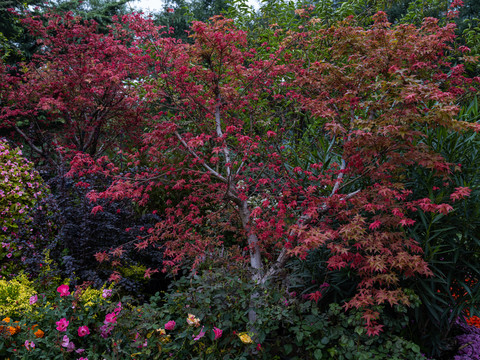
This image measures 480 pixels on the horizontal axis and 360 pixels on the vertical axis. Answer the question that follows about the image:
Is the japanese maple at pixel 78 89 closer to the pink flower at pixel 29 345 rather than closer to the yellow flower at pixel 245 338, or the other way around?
the pink flower at pixel 29 345

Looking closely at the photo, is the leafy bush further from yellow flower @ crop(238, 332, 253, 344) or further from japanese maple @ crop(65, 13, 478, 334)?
yellow flower @ crop(238, 332, 253, 344)

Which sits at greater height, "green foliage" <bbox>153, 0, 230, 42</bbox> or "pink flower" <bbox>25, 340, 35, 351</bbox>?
"green foliage" <bbox>153, 0, 230, 42</bbox>

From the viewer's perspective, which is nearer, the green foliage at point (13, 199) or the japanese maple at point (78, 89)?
the green foliage at point (13, 199)

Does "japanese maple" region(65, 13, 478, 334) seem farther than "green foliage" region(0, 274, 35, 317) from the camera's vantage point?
No

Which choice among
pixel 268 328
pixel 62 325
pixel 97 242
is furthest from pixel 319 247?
pixel 97 242

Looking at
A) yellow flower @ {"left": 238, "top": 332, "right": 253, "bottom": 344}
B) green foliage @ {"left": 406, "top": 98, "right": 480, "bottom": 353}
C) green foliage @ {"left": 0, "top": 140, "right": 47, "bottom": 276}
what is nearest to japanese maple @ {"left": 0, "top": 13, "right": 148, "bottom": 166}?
green foliage @ {"left": 0, "top": 140, "right": 47, "bottom": 276}

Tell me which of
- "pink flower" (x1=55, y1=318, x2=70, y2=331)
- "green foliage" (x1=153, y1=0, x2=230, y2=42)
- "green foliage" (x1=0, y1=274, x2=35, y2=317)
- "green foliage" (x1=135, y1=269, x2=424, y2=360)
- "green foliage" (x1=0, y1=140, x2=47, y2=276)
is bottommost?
"green foliage" (x1=135, y1=269, x2=424, y2=360)

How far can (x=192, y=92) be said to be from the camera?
13.4 ft

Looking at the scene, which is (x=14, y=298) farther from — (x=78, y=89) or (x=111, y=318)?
(x=78, y=89)

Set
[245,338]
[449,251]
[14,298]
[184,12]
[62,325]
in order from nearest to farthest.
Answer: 1. [245,338]
2. [62,325]
3. [449,251]
4. [14,298]
5. [184,12]

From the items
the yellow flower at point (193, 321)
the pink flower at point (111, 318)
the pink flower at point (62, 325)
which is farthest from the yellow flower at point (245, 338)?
the pink flower at point (62, 325)

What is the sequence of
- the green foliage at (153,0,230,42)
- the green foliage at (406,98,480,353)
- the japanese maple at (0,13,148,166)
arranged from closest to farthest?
the green foliage at (406,98,480,353)
the japanese maple at (0,13,148,166)
the green foliage at (153,0,230,42)

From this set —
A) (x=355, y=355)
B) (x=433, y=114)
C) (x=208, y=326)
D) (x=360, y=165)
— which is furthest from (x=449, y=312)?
(x=208, y=326)

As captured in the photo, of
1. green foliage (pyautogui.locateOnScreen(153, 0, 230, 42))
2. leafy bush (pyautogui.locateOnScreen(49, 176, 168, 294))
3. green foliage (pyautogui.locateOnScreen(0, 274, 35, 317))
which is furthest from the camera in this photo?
green foliage (pyautogui.locateOnScreen(153, 0, 230, 42))
